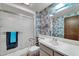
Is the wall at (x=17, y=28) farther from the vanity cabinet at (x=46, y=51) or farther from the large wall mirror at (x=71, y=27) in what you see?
the large wall mirror at (x=71, y=27)

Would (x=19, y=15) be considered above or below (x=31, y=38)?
above

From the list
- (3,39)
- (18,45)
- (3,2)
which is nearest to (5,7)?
(3,2)

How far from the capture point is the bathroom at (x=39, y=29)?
1.17 m

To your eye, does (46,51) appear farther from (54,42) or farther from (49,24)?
(49,24)

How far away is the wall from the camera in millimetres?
1153

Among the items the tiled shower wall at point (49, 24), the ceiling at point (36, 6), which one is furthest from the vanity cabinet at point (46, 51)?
the ceiling at point (36, 6)

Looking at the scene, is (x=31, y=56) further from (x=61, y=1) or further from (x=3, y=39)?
(x=61, y=1)

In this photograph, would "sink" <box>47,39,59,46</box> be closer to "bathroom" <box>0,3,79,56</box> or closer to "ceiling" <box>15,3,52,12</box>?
"bathroom" <box>0,3,79,56</box>

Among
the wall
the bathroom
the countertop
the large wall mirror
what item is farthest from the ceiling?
the countertop

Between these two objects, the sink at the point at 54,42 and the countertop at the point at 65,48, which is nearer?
the countertop at the point at 65,48

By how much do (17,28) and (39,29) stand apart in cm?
34

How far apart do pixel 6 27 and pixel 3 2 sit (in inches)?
14.4

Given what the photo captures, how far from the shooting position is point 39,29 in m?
1.33

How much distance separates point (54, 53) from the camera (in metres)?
1.24
